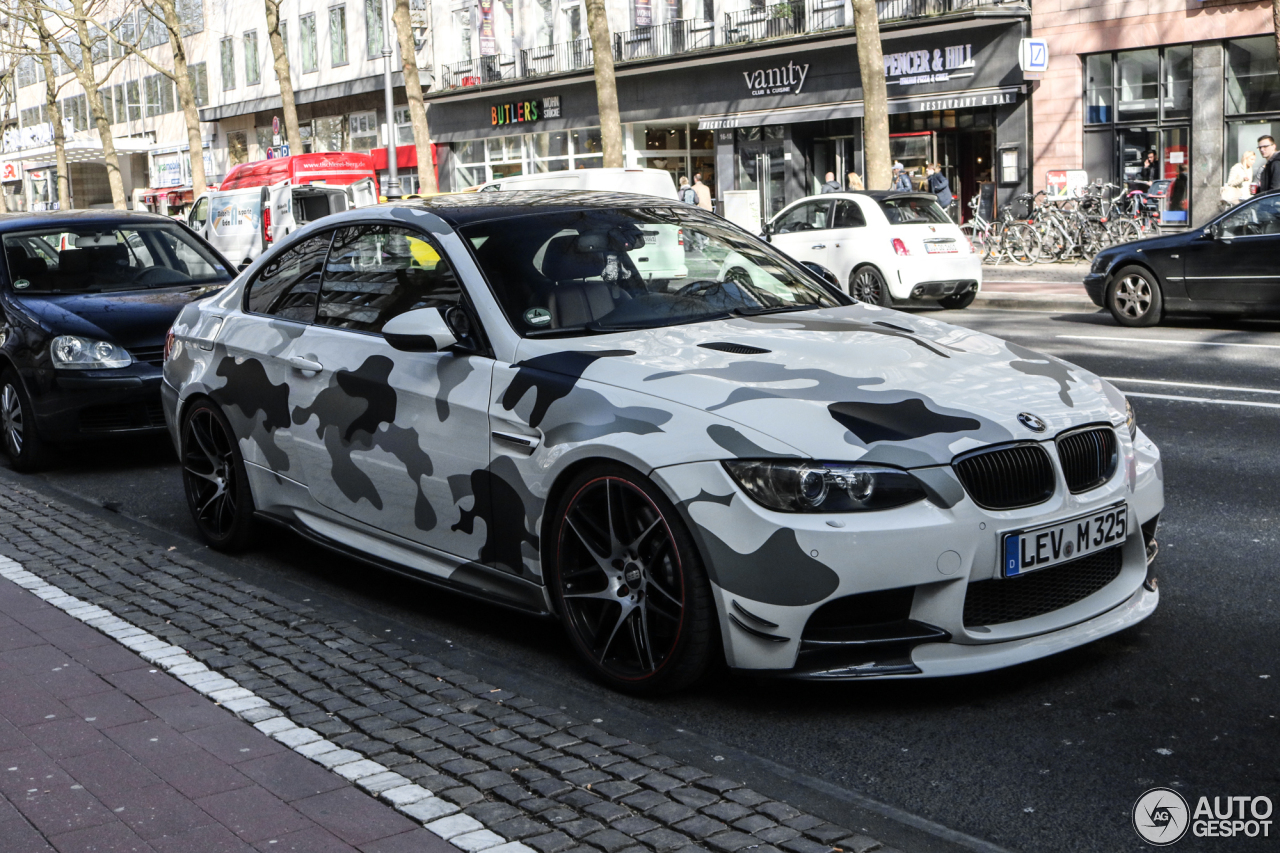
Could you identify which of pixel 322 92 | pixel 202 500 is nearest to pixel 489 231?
pixel 202 500

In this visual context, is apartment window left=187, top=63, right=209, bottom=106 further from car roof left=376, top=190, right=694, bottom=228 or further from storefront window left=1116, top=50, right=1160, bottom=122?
car roof left=376, top=190, right=694, bottom=228

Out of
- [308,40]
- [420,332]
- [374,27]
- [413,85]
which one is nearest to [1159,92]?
[413,85]

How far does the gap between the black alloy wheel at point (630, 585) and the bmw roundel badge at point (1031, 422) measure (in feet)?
3.40

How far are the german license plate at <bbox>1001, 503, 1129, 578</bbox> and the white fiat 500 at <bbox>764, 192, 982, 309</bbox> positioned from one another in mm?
13386

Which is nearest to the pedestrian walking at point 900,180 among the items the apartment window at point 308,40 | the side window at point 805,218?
the side window at point 805,218

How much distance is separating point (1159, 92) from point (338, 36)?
107 ft

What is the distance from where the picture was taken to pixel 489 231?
5238mm

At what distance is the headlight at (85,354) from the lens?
8.76 metres

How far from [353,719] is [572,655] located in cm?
93

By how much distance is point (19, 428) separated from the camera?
361 inches

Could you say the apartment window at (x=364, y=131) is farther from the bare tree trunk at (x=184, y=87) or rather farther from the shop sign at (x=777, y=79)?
the shop sign at (x=777, y=79)

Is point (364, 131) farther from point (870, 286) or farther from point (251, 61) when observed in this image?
point (870, 286)

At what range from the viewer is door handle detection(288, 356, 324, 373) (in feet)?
18.4

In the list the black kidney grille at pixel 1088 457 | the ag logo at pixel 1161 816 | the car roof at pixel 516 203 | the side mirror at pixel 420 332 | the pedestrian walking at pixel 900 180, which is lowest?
the ag logo at pixel 1161 816
